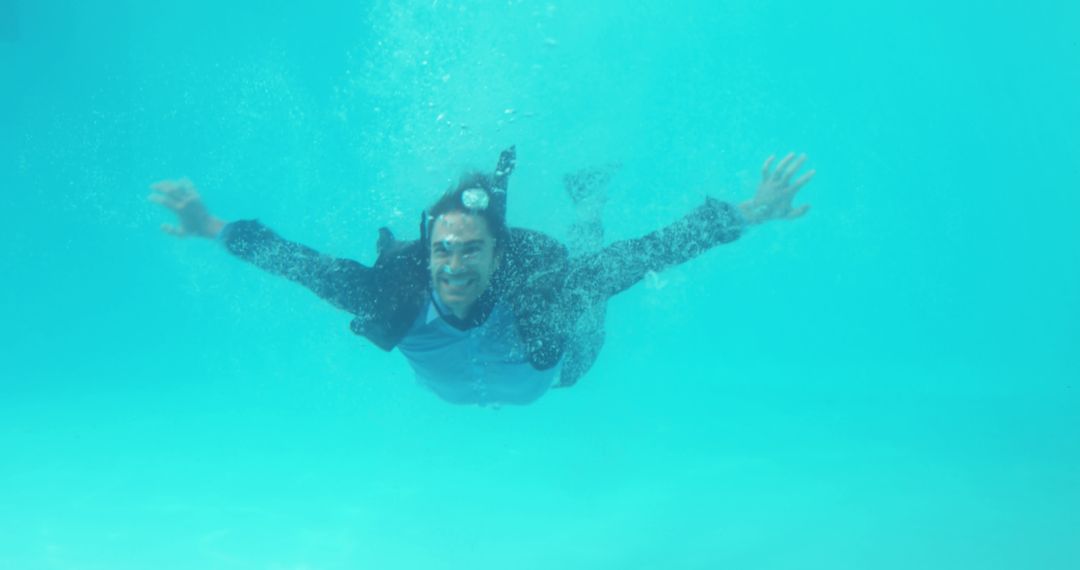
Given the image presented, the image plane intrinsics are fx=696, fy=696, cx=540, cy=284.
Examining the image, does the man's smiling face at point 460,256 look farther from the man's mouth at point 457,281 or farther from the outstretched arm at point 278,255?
the outstretched arm at point 278,255

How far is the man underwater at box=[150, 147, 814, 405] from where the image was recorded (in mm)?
4344

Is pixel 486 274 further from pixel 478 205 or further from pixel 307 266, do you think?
pixel 307 266

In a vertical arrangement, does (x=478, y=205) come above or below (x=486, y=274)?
above

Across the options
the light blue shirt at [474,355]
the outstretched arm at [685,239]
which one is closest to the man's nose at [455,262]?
the light blue shirt at [474,355]

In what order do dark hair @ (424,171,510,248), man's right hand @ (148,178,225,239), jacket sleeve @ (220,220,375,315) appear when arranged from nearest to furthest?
dark hair @ (424,171,510,248) → jacket sleeve @ (220,220,375,315) → man's right hand @ (148,178,225,239)

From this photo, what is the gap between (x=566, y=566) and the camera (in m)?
5.80

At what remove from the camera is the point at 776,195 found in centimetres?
482

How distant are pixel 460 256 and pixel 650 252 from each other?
126 centimetres

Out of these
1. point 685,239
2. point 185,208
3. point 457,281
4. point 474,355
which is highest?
point 185,208

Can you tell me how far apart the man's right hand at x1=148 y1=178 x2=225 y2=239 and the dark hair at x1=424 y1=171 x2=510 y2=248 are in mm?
1737

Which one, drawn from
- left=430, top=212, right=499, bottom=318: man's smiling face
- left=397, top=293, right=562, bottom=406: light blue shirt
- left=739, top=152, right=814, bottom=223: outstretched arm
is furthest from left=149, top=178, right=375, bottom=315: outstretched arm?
left=739, top=152, right=814, bottom=223: outstretched arm

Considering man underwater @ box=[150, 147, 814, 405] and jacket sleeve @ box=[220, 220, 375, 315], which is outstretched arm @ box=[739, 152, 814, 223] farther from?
jacket sleeve @ box=[220, 220, 375, 315]

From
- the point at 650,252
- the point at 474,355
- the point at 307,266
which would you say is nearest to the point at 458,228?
the point at 474,355

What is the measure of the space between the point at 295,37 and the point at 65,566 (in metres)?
9.87
